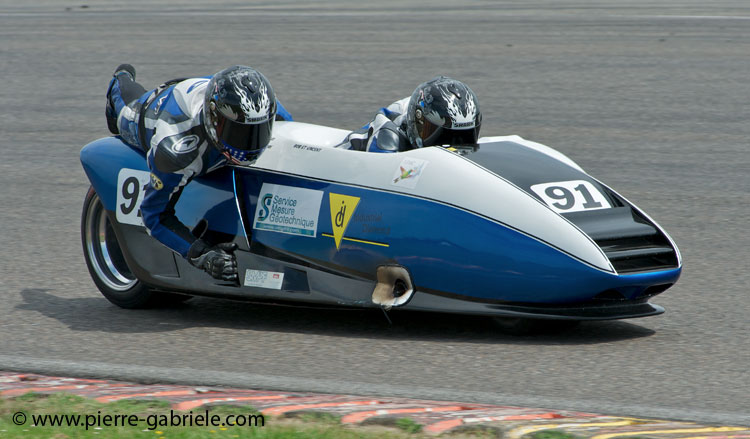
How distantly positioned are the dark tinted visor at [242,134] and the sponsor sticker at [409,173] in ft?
2.24

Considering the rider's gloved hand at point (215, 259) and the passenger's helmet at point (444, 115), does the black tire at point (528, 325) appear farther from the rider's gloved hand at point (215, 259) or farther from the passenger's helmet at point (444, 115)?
the rider's gloved hand at point (215, 259)

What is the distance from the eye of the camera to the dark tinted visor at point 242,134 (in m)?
5.30

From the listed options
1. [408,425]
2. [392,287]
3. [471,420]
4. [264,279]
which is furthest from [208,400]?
[264,279]

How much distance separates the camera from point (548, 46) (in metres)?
15.5

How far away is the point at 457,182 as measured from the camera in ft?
16.5

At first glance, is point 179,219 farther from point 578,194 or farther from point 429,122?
point 578,194

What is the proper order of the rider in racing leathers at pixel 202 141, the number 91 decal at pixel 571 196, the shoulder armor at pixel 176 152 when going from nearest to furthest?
the number 91 decal at pixel 571 196 < the rider in racing leathers at pixel 202 141 < the shoulder armor at pixel 176 152

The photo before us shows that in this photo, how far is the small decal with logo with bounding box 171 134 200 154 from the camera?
543 centimetres

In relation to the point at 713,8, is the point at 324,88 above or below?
below

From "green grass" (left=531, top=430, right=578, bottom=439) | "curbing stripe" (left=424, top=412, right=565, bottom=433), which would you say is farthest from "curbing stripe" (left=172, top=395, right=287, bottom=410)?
"green grass" (left=531, top=430, right=578, bottom=439)

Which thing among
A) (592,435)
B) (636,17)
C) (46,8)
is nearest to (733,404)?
(592,435)

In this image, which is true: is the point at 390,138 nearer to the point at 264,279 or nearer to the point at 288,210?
the point at 288,210

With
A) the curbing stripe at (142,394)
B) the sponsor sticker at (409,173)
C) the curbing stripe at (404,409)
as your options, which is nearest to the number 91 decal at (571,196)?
the sponsor sticker at (409,173)

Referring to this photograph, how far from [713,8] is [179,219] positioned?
623 inches
